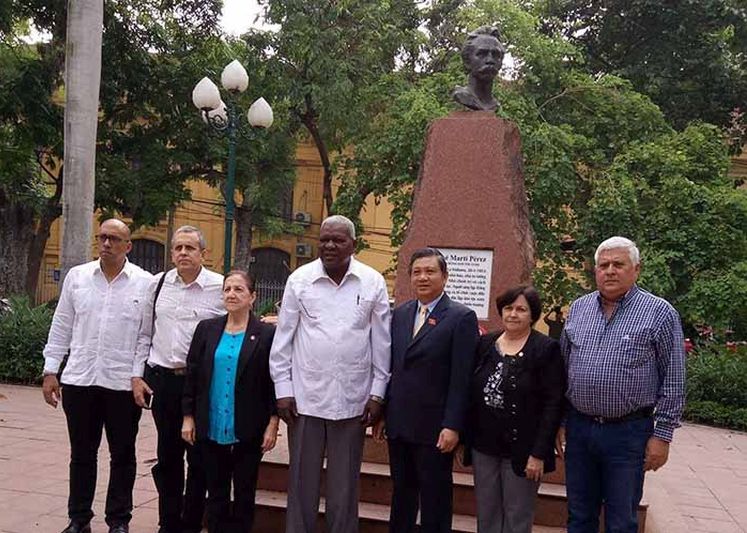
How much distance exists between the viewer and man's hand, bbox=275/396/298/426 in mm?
3719

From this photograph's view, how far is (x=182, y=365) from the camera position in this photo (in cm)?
400

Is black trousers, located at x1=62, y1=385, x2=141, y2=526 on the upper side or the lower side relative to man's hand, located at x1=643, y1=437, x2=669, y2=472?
lower

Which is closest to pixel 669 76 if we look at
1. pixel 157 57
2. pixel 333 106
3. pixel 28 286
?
pixel 333 106

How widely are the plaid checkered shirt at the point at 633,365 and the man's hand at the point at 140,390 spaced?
213cm

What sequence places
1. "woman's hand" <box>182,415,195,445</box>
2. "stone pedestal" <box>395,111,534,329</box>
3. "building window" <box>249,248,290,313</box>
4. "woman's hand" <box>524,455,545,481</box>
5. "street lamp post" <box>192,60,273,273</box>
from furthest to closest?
"building window" <box>249,248,290,313</box>, "street lamp post" <box>192,60,273,273</box>, "stone pedestal" <box>395,111,534,329</box>, "woman's hand" <box>182,415,195,445</box>, "woman's hand" <box>524,455,545,481</box>

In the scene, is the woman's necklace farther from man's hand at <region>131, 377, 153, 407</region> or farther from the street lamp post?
the street lamp post

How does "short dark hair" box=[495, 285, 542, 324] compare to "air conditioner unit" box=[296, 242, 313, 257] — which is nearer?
"short dark hair" box=[495, 285, 542, 324]

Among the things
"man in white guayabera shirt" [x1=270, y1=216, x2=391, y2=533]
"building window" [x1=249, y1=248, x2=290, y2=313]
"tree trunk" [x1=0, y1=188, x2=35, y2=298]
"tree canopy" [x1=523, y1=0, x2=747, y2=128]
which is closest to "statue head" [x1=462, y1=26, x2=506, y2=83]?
"man in white guayabera shirt" [x1=270, y1=216, x2=391, y2=533]

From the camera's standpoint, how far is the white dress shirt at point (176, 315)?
13.2 feet

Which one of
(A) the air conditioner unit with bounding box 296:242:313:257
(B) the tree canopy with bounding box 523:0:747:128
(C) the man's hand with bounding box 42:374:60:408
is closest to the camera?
(C) the man's hand with bounding box 42:374:60:408

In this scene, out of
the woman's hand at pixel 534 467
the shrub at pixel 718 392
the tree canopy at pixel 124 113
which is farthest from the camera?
the tree canopy at pixel 124 113

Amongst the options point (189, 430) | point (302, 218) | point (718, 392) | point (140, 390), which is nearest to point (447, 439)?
point (189, 430)

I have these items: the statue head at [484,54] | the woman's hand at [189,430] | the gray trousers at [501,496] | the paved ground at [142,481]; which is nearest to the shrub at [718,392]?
the paved ground at [142,481]

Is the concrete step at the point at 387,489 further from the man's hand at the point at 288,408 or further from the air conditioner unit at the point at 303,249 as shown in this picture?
the air conditioner unit at the point at 303,249
